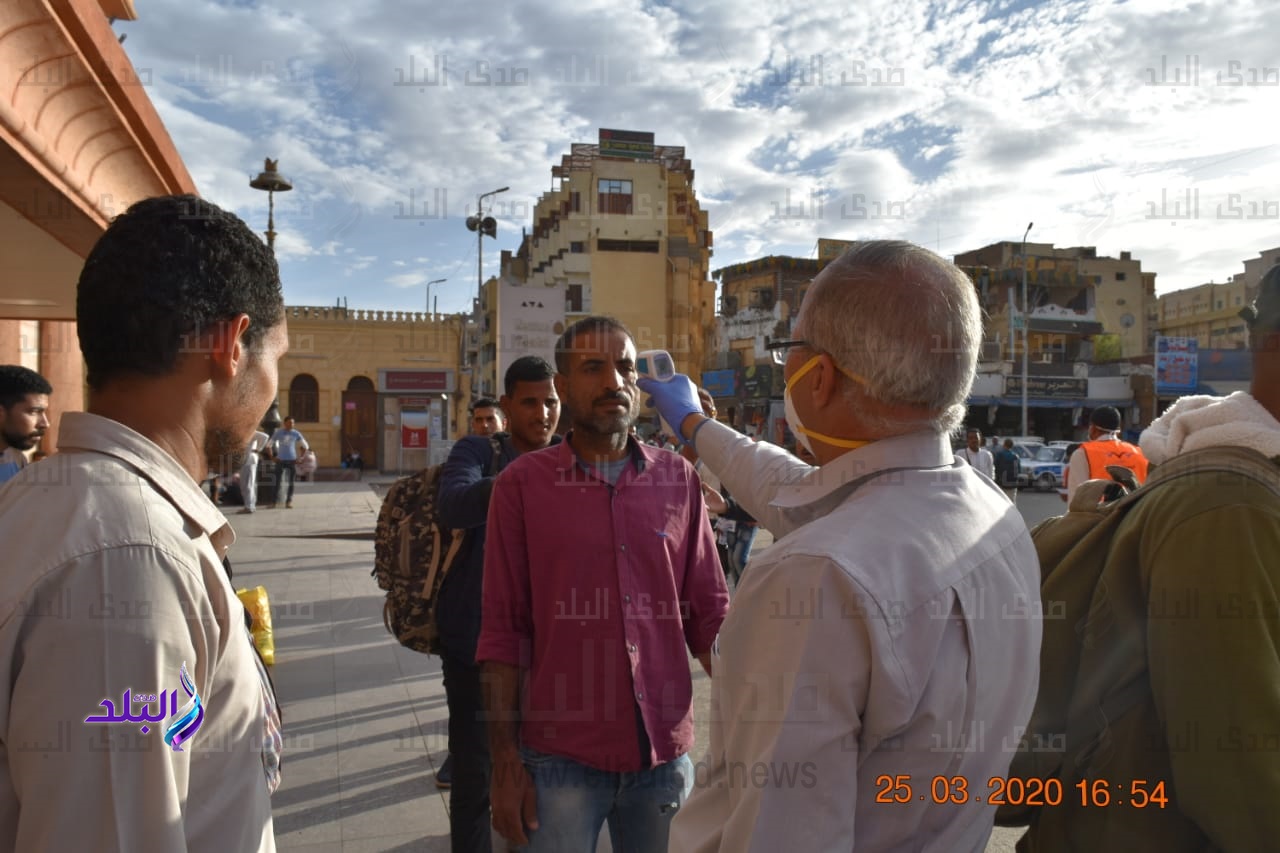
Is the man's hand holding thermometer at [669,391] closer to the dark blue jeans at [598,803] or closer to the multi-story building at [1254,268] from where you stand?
the dark blue jeans at [598,803]

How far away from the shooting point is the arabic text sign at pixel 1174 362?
37219 mm

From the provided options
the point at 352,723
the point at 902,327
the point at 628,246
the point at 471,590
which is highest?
the point at 628,246

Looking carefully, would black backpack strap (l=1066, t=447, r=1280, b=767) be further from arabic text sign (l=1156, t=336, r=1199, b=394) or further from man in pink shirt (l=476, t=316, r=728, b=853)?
arabic text sign (l=1156, t=336, r=1199, b=394)

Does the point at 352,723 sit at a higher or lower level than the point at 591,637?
lower

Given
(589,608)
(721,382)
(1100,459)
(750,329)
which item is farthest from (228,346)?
(750,329)

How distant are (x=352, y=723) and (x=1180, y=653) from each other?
4.78m

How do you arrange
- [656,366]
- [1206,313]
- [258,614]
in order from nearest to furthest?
1. [656,366]
2. [258,614]
3. [1206,313]

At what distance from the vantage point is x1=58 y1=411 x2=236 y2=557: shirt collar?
119 centimetres

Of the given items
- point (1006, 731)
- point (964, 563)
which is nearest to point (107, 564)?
point (964, 563)

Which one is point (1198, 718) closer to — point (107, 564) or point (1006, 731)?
point (1006, 731)

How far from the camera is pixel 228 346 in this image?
1.38 meters

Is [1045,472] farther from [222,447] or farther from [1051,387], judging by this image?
[222,447]

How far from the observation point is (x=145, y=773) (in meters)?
1.06

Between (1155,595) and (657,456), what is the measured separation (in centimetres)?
151
